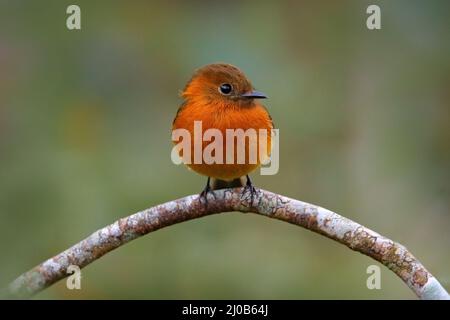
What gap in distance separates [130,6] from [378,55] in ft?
7.93

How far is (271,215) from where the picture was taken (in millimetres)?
4391

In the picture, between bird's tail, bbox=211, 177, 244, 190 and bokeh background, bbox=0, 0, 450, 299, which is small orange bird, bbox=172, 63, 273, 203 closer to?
bird's tail, bbox=211, 177, 244, 190

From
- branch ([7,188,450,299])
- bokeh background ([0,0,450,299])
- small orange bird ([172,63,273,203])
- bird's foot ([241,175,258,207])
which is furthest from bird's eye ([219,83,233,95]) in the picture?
bokeh background ([0,0,450,299])

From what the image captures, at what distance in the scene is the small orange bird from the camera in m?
4.68

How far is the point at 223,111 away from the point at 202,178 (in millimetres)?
2068

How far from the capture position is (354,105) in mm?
7148

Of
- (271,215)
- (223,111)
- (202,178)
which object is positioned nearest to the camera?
(271,215)

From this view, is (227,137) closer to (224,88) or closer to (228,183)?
(224,88)

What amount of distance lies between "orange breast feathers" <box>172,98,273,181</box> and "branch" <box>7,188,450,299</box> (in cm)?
28

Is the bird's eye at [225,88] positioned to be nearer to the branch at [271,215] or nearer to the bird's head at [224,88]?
the bird's head at [224,88]

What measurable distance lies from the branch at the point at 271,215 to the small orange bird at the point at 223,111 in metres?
0.22

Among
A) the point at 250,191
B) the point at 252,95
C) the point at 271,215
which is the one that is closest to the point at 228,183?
the point at 250,191

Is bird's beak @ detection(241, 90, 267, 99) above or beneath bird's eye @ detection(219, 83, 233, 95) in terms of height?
beneath

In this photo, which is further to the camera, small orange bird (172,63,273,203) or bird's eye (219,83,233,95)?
bird's eye (219,83,233,95)
